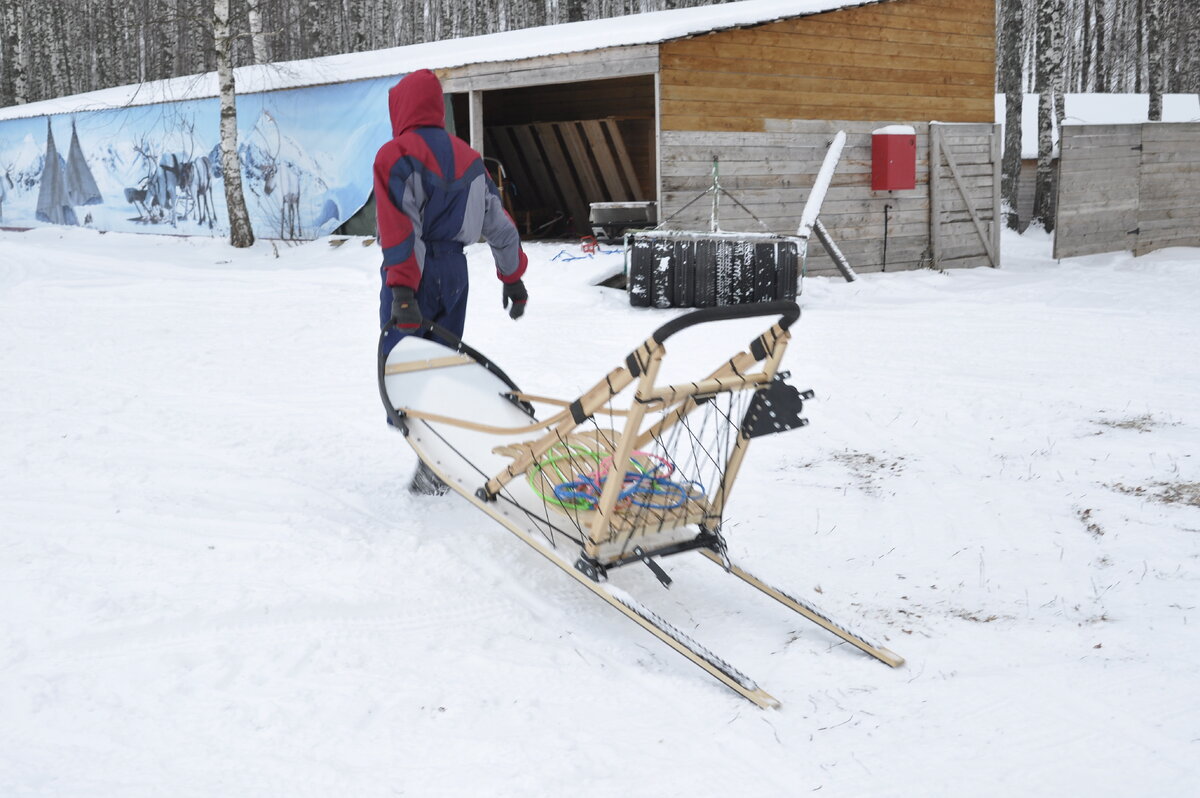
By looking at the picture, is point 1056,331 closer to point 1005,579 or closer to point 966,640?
point 1005,579

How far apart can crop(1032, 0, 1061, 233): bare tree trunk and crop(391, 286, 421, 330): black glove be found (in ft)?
46.9

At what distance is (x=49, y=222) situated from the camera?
62.7ft

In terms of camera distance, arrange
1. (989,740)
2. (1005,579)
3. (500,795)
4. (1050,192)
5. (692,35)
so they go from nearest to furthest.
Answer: (500,795) → (989,740) → (1005,579) → (692,35) → (1050,192)

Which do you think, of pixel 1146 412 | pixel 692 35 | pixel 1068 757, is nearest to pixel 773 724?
pixel 1068 757

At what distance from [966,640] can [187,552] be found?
2.71 m

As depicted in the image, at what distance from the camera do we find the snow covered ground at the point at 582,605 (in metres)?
2.57

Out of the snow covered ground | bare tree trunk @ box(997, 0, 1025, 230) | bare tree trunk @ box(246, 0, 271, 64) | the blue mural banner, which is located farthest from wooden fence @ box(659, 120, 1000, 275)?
bare tree trunk @ box(246, 0, 271, 64)

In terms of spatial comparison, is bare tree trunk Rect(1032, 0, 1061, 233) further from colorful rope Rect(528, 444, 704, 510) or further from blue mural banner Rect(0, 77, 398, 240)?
colorful rope Rect(528, 444, 704, 510)

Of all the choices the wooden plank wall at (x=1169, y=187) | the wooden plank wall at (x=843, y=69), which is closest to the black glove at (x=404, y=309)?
the wooden plank wall at (x=843, y=69)

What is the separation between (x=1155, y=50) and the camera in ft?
60.5

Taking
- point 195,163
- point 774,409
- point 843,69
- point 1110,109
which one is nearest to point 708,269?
point 843,69

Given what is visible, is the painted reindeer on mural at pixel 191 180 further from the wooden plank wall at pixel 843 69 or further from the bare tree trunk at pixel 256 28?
the wooden plank wall at pixel 843 69

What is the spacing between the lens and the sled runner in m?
3.01

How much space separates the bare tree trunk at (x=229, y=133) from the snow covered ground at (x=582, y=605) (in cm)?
771
